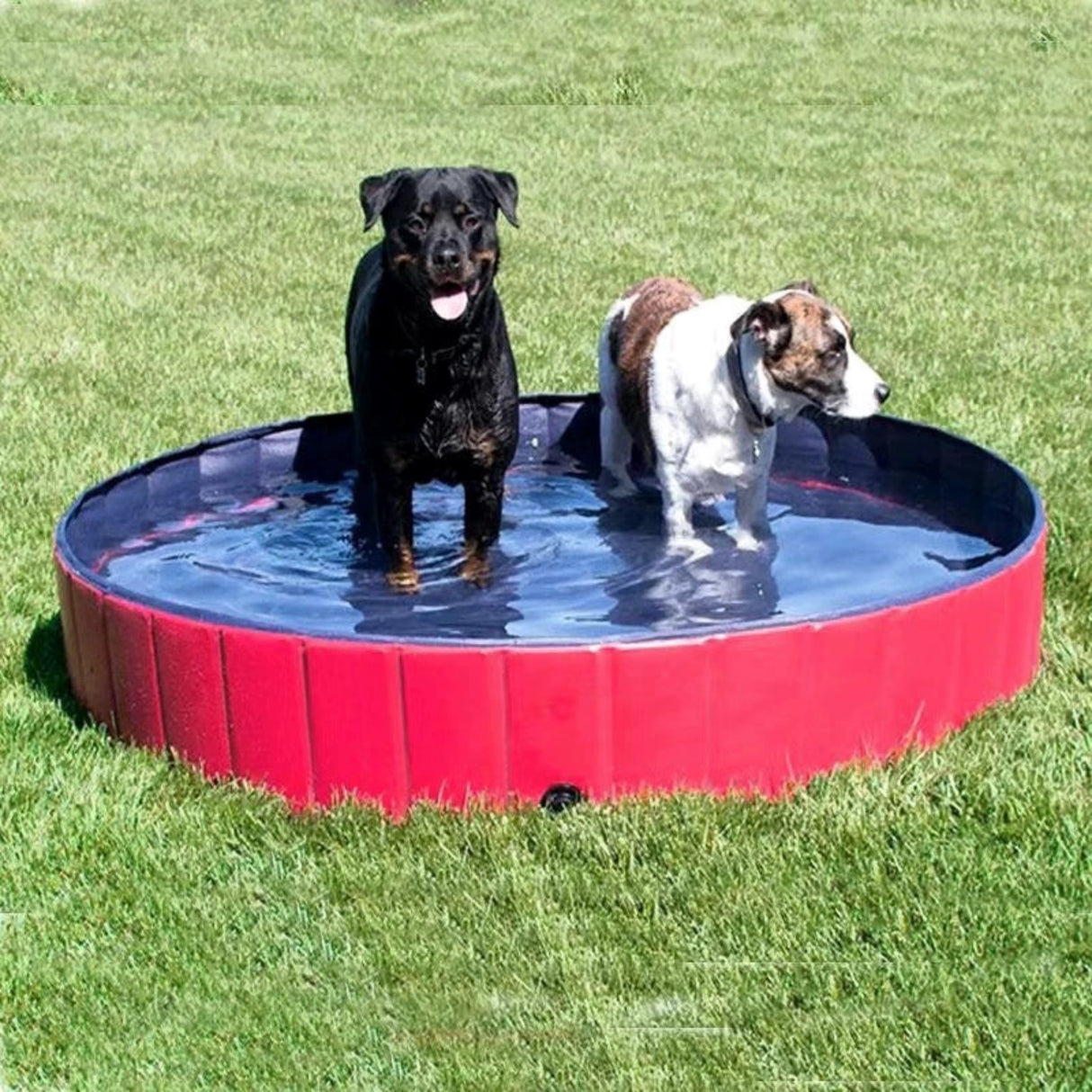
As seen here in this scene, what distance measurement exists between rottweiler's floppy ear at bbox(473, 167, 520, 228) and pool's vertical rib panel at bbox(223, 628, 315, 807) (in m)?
1.92

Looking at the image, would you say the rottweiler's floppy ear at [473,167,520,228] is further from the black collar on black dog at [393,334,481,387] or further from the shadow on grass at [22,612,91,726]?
the shadow on grass at [22,612,91,726]

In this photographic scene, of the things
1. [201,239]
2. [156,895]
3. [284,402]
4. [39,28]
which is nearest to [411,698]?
[156,895]

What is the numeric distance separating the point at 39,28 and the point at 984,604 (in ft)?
71.0

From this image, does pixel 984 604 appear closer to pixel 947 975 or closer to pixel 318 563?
pixel 947 975

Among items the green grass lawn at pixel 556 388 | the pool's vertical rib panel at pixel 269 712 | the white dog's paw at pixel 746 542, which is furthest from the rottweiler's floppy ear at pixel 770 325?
the pool's vertical rib panel at pixel 269 712

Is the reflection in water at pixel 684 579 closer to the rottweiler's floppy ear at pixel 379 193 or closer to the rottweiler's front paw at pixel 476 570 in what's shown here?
the rottweiler's front paw at pixel 476 570

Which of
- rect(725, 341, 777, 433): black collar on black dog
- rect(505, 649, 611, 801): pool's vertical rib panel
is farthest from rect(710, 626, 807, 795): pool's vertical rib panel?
rect(725, 341, 777, 433): black collar on black dog

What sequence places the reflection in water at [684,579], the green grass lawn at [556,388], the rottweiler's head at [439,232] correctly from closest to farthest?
the green grass lawn at [556,388] → the rottweiler's head at [439,232] → the reflection in water at [684,579]

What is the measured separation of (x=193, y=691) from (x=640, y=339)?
2.86 metres

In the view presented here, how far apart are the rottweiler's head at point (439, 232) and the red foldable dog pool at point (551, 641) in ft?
3.96

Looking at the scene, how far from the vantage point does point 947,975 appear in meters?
4.45

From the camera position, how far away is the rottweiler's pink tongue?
6.26 m

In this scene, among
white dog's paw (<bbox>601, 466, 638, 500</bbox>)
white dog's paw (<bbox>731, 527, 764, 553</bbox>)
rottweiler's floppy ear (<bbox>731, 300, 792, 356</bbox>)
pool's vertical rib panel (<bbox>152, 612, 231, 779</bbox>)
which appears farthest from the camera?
white dog's paw (<bbox>601, 466, 638, 500</bbox>)

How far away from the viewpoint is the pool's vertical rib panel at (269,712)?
5289 millimetres
